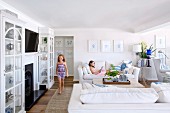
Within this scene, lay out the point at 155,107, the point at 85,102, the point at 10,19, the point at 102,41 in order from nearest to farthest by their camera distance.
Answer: the point at 155,107 → the point at 85,102 → the point at 10,19 → the point at 102,41

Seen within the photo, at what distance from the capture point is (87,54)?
786 cm

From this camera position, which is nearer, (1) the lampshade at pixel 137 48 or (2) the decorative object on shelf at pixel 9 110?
(2) the decorative object on shelf at pixel 9 110

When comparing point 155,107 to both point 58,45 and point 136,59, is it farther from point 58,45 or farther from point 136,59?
point 58,45

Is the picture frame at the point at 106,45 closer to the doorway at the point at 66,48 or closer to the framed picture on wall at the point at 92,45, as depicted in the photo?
the framed picture on wall at the point at 92,45

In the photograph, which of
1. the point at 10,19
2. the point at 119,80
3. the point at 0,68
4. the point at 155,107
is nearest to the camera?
the point at 155,107

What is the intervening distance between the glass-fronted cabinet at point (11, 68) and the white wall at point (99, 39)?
4.41 m

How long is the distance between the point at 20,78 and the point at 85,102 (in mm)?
1893

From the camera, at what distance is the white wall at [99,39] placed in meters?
7.81

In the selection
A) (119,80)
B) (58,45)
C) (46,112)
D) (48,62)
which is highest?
(58,45)

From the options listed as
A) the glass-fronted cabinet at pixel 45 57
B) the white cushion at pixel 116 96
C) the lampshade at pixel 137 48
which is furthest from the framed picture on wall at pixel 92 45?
the white cushion at pixel 116 96

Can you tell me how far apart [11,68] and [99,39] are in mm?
5282

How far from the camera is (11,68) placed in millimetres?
3105

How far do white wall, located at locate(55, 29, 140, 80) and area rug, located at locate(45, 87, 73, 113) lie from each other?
2.57m

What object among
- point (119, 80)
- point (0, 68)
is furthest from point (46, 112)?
point (119, 80)
